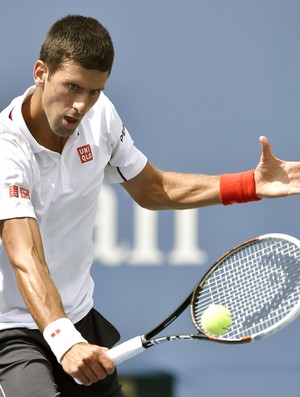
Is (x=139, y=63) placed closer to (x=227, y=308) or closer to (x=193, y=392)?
(x=193, y=392)

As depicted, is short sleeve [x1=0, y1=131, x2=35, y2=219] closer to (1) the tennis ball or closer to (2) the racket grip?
(2) the racket grip

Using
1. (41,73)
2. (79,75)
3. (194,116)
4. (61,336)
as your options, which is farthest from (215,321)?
(194,116)

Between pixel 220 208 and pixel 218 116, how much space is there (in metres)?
0.49

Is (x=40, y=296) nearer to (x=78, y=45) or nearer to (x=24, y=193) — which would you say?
(x=24, y=193)

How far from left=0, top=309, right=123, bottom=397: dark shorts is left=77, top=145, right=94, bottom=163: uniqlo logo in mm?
592

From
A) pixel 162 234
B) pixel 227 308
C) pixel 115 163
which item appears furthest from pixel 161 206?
pixel 162 234

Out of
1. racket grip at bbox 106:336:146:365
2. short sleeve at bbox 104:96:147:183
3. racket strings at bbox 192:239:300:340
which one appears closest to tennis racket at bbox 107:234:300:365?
racket strings at bbox 192:239:300:340

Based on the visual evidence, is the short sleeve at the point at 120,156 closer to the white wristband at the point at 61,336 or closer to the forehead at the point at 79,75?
the forehead at the point at 79,75

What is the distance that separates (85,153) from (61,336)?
2.78 ft

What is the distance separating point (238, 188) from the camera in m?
4.82

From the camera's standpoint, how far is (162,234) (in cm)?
661

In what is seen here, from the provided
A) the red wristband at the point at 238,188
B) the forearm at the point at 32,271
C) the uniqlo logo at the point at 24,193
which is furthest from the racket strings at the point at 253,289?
the uniqlo logo at the point at 24,193

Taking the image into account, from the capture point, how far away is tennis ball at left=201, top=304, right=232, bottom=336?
4266mm

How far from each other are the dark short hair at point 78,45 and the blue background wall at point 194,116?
7.04ft
